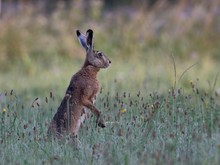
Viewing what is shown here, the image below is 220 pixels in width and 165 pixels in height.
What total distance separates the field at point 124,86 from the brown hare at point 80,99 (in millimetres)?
121

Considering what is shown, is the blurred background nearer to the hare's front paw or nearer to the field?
the field

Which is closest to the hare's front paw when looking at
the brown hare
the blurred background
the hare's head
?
the brown hare

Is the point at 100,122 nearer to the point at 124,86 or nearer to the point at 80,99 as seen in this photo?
the point at 80,99

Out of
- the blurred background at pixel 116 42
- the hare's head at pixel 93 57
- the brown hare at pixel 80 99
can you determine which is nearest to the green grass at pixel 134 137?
the brown hare at pixel 80 99

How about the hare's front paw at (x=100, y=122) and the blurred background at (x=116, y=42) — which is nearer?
the hare's front paw at (x=100, y=122)

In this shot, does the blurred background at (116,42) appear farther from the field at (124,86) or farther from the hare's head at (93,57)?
the hare's head at (93,57)

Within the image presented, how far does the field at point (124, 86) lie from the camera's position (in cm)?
683

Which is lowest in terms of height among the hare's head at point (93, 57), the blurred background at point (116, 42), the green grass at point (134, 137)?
the green grass at point (134, 137)

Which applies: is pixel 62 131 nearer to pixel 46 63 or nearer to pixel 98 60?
pixel 98 60

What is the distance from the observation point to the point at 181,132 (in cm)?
730

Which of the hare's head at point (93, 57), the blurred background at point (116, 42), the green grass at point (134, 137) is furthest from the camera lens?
the blurred background at point (116, 42)

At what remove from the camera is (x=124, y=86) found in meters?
12.5

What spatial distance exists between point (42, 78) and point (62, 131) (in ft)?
21.9

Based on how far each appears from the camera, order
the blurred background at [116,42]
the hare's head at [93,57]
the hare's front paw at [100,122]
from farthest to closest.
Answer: the blurred background at [116,42]
the hare's head at [93,57]
the hare's front paw at [100,122]
